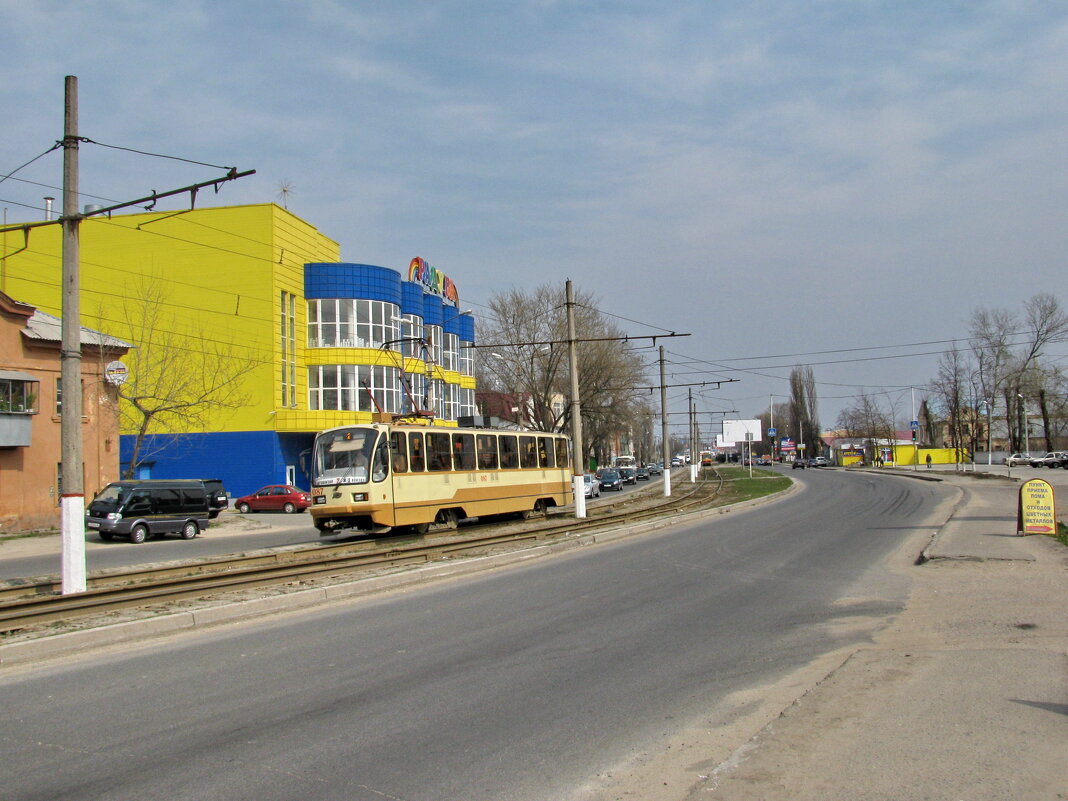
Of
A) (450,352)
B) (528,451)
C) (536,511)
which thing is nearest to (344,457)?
(528,451)

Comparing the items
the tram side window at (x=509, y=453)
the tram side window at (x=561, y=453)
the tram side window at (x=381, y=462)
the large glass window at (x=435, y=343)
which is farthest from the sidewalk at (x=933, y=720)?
the large glass window at (x=435, y=343)

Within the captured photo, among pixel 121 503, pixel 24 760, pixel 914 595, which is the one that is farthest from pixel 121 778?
pixel 121 503

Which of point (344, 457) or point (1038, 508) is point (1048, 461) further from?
point (344, 457)

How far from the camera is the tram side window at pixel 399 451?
21984mm

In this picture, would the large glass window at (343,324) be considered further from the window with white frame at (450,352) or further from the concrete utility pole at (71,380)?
the concrete utility pole at (71,380)

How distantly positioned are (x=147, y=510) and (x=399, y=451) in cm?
1086

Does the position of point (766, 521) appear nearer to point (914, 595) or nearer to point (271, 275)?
point (914, 595)

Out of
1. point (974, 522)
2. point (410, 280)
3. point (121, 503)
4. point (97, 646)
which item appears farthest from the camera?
point (410, 280)

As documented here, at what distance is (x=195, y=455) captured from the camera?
4584 cm

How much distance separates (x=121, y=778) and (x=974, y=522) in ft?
71.8

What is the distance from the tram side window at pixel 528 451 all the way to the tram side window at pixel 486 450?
1.80 m

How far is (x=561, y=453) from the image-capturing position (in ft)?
103

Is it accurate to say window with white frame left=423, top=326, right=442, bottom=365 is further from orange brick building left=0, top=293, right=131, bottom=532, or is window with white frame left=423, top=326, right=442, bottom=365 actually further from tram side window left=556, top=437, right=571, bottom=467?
tram side window left=556, top=437, right=571, bottom=467

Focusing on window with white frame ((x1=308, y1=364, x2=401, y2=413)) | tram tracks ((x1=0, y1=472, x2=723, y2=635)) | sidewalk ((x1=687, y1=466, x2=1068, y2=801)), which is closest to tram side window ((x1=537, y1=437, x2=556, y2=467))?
tram tracks ((x1=0, y1=472, x2=723, y2=635))
